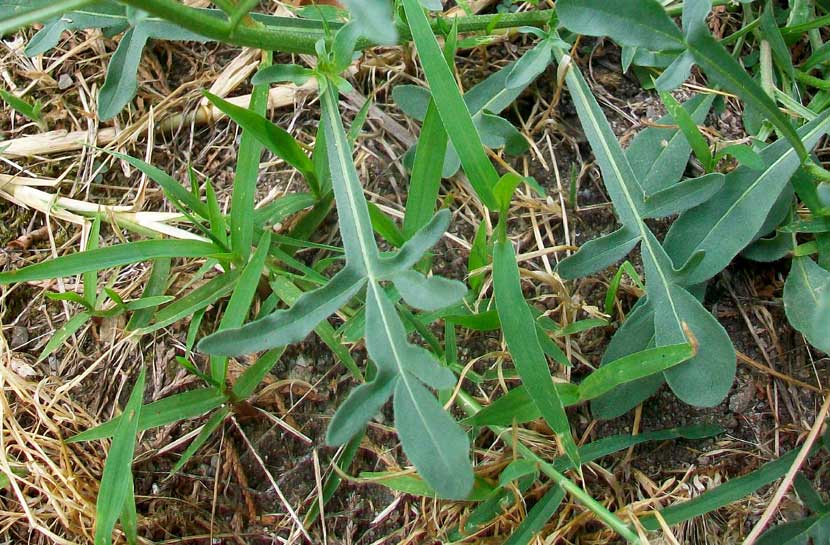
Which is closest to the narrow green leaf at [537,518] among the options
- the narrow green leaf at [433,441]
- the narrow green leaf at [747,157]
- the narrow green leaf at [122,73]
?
the narrow green leaf at [433,441]

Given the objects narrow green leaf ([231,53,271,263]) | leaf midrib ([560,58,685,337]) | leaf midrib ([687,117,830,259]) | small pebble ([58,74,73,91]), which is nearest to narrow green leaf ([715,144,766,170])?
leaf midrib ([687,117,830,259])

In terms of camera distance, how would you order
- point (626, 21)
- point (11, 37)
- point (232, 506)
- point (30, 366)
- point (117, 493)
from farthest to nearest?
point (11, 37)
point (30, 366)
point (232, 506)
point (117, 493)
point (626, 21)

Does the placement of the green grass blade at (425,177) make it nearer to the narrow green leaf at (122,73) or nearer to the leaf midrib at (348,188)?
the leaf midrib at (348,188)

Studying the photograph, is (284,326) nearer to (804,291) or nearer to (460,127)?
(460,127)

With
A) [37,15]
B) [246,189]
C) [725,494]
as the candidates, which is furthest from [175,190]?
[725,494]

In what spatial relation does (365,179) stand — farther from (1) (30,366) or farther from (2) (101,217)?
(1) (30,366)

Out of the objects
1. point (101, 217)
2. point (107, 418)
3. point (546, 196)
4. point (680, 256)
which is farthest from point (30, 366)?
point (680, 256)
